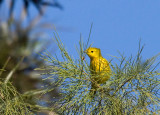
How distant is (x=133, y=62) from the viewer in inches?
49.5

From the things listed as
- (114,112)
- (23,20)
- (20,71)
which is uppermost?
(23,20)

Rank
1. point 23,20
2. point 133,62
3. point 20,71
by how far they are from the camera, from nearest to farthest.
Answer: point 133,62 → point 20,71 → point 23,20

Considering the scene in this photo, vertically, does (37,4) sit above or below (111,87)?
above

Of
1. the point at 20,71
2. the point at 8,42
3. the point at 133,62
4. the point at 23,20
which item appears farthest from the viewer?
the point at 23,20

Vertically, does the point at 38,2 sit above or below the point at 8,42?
above

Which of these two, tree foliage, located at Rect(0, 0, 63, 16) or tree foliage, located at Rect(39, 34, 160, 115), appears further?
tree foliage, located at Rect(0, 0, 63, 16)

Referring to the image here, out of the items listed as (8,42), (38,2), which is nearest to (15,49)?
(8,42)

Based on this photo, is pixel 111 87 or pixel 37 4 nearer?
pixel 111 87

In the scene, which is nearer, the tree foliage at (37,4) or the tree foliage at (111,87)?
the tree foliage at (111,87)

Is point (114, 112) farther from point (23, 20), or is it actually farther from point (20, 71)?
point (23, 20)

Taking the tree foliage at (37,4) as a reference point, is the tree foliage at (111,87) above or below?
below

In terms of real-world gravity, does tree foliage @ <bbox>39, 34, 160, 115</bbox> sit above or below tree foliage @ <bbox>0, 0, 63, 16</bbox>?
A: below

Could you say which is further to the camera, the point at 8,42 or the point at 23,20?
the point at 23,20

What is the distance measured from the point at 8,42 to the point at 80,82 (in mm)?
3951
